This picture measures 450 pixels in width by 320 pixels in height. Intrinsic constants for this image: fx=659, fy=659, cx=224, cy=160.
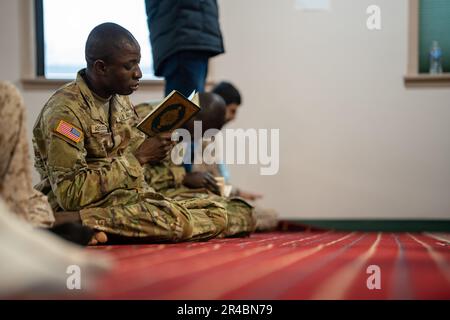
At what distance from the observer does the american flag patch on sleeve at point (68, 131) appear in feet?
6.41

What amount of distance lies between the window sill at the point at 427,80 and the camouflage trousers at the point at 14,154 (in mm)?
3705

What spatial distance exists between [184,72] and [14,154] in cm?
174

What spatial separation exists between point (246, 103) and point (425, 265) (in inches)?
132

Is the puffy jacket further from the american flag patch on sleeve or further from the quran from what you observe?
the american flag patch on sleeve

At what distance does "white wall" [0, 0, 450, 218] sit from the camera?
4.62 meters

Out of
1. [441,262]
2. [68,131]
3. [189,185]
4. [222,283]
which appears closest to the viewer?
[222,283]

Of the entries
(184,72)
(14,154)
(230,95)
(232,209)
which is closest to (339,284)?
(14,154)

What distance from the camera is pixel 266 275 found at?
1.31 metres

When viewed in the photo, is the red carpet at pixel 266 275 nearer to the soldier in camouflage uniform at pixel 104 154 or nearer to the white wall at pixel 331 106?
the soldier in camouflage uniform at pixel 104 154

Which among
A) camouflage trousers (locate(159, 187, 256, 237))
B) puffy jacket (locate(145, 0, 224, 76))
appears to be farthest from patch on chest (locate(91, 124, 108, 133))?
puffy jacket (locate(145, 0, 224, 76))

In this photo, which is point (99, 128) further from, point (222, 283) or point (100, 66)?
point (222, 283)

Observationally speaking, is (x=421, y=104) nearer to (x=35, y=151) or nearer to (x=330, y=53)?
(x=330, y=53)

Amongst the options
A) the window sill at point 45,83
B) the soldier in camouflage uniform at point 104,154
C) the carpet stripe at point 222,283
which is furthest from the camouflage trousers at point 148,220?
the window sill at point 45,83

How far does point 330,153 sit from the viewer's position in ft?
15.5
